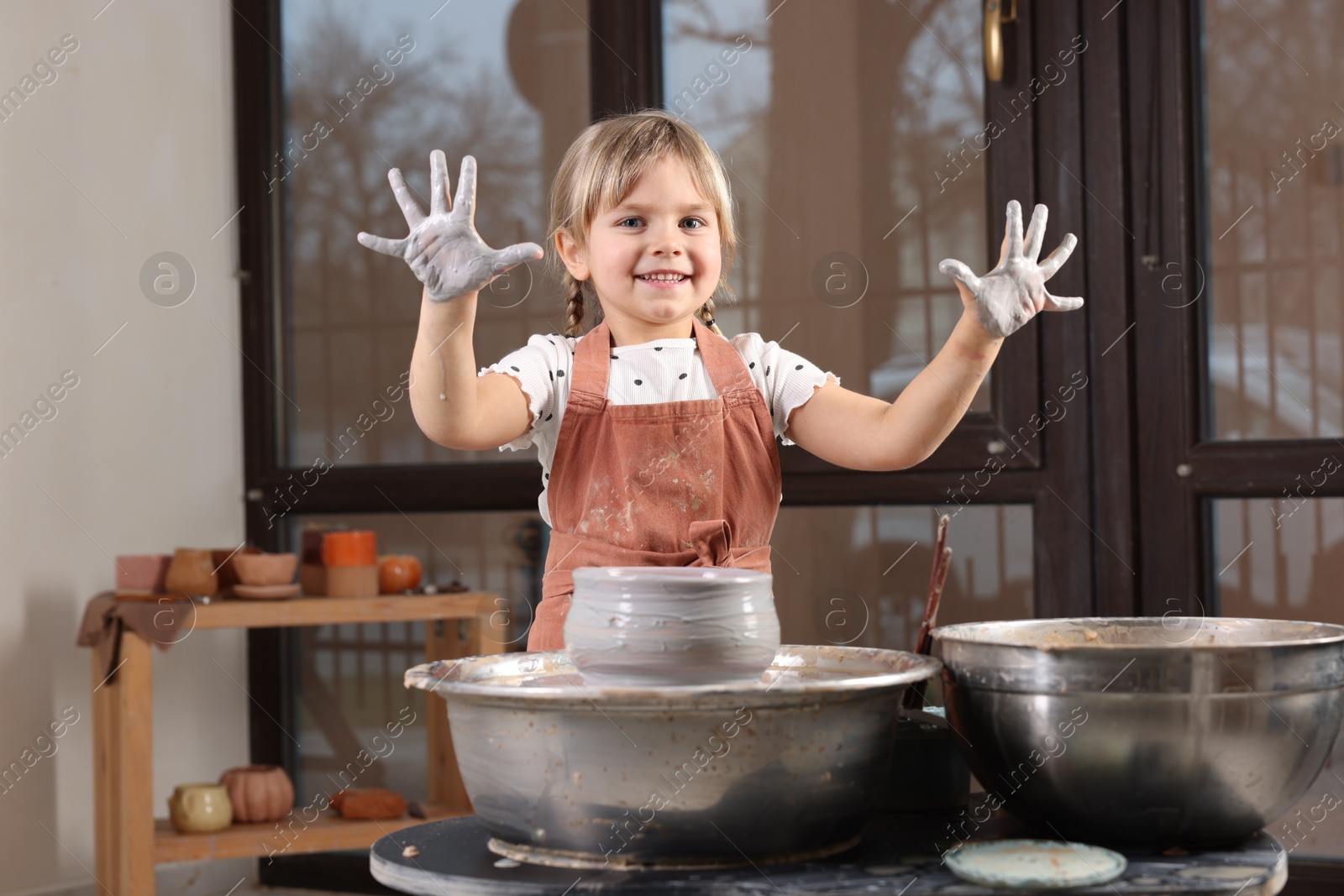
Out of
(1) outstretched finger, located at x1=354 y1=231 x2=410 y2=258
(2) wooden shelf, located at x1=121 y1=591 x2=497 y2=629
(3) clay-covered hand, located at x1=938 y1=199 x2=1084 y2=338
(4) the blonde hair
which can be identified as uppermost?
(4) the blonde hair

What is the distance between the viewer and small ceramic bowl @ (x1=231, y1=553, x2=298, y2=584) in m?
2.27

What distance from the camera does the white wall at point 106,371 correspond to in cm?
220

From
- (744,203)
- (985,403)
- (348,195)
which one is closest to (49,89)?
(348,195)

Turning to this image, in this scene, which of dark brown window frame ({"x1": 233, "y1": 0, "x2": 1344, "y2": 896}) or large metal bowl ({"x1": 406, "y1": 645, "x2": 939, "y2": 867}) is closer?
large metal bowl ({"x1": 406, "y1": 645, "x2": 939, "y2": 867})

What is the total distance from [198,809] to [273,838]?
0.44ft

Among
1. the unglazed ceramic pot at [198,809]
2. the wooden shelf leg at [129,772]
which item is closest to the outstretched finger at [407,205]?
the wooden shelf leg at [129,772]

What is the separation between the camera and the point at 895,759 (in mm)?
847

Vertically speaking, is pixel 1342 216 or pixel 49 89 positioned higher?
pixel 49 89

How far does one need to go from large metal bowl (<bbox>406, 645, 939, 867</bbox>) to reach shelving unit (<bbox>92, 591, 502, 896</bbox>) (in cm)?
138

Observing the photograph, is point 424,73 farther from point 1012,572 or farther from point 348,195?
point 1012,572

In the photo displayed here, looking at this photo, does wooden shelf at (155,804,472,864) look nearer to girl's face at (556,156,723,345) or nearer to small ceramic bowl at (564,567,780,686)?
girl's face at (556,156,723,345)

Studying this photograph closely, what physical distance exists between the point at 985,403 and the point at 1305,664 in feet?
4.76

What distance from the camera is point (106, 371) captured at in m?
2.37

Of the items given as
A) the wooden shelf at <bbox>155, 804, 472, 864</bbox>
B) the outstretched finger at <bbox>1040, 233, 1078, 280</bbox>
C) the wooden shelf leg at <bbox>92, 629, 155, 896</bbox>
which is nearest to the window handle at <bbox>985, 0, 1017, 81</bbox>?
the outstretched finger at <bbox>1040, 233, 1078, 280</bbox>
